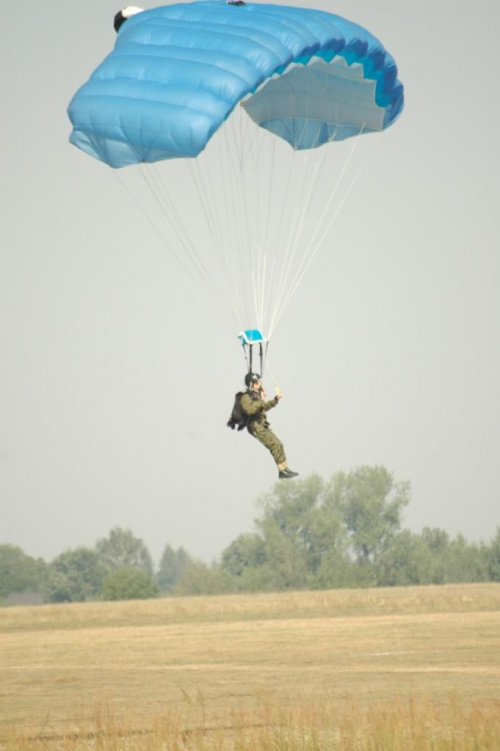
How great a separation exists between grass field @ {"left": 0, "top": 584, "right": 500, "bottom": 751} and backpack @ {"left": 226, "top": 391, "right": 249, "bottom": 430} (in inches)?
157

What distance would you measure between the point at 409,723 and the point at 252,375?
220 inches

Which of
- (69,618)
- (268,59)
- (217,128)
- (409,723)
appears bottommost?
(409,723)

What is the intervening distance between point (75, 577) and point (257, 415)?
395 ft

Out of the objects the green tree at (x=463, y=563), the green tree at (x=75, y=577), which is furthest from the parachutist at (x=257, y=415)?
the green tree at (x=75, y=577)

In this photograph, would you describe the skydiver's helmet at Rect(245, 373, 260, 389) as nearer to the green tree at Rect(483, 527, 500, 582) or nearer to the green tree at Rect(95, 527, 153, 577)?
the green tree at Rect(483, 527, 500, 582)

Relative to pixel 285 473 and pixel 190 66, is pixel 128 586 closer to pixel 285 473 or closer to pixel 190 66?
pixel 285 473

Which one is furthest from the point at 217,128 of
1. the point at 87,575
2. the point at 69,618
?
the point at 87,575

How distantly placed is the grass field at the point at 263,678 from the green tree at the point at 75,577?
3516 inches

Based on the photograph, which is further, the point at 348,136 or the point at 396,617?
the point at 396,617

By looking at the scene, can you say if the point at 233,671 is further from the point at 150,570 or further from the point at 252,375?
the point at 150,570

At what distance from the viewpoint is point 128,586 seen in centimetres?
6950

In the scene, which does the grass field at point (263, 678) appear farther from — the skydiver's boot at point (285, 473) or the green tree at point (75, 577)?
the green tree at point (75, 577)

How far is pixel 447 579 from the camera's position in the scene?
87188 millimetres

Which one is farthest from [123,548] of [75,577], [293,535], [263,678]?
[263,678]
